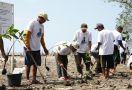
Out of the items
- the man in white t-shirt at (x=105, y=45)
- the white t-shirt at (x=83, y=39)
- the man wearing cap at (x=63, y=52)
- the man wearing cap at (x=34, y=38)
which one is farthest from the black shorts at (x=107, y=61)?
the man wearing cap at (x=34, y=38)

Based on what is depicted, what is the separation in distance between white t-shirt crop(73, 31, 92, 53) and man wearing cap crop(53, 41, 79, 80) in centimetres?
132

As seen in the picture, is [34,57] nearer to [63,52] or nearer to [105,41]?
[63,52]

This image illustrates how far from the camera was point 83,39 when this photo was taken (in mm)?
16484

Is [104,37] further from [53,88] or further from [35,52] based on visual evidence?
[53,88]

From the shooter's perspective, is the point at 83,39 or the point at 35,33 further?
the point at 83,39

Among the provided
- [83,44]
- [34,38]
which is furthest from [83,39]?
[34,38]

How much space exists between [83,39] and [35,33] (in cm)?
286

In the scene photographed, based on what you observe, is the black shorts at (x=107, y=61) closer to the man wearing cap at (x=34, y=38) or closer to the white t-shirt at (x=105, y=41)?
the white t-shirt at (x=105, y=41)

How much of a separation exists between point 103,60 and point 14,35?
14.8 feet

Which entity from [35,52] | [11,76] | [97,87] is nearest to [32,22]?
[35,52]

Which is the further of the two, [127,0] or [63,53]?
[127,0]

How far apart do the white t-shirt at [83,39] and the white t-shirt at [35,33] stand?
250cm

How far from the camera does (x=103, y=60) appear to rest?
15844mm

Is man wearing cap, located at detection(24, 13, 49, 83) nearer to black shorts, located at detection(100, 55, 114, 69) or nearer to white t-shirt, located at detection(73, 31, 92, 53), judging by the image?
white t-shirt, located at detection(73, 31, 92, 53)
